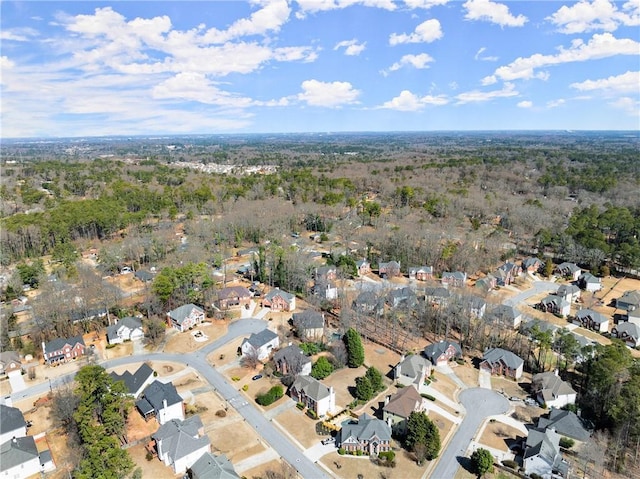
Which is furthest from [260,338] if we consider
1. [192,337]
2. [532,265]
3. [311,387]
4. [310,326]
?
[532,265]

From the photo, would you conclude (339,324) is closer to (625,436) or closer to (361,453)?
(361,453)

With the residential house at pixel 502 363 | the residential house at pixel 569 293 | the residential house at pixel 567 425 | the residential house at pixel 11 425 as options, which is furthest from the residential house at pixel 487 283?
the residential house at pixel 11 425

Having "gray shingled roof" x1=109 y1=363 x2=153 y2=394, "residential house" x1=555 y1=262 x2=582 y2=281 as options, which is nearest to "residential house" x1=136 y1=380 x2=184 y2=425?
"gray shingled roof" x1=109 y1=363 x2=153 y2=394

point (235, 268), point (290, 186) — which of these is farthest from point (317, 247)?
point (290, 186)

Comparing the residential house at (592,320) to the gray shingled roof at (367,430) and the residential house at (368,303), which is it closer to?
the residential house at (368,303)

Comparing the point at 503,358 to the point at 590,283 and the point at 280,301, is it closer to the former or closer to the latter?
the point at 280,301

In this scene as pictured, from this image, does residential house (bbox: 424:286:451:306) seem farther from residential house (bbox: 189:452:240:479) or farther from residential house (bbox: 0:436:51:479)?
residential house (bbox: 0:436:51:479)
